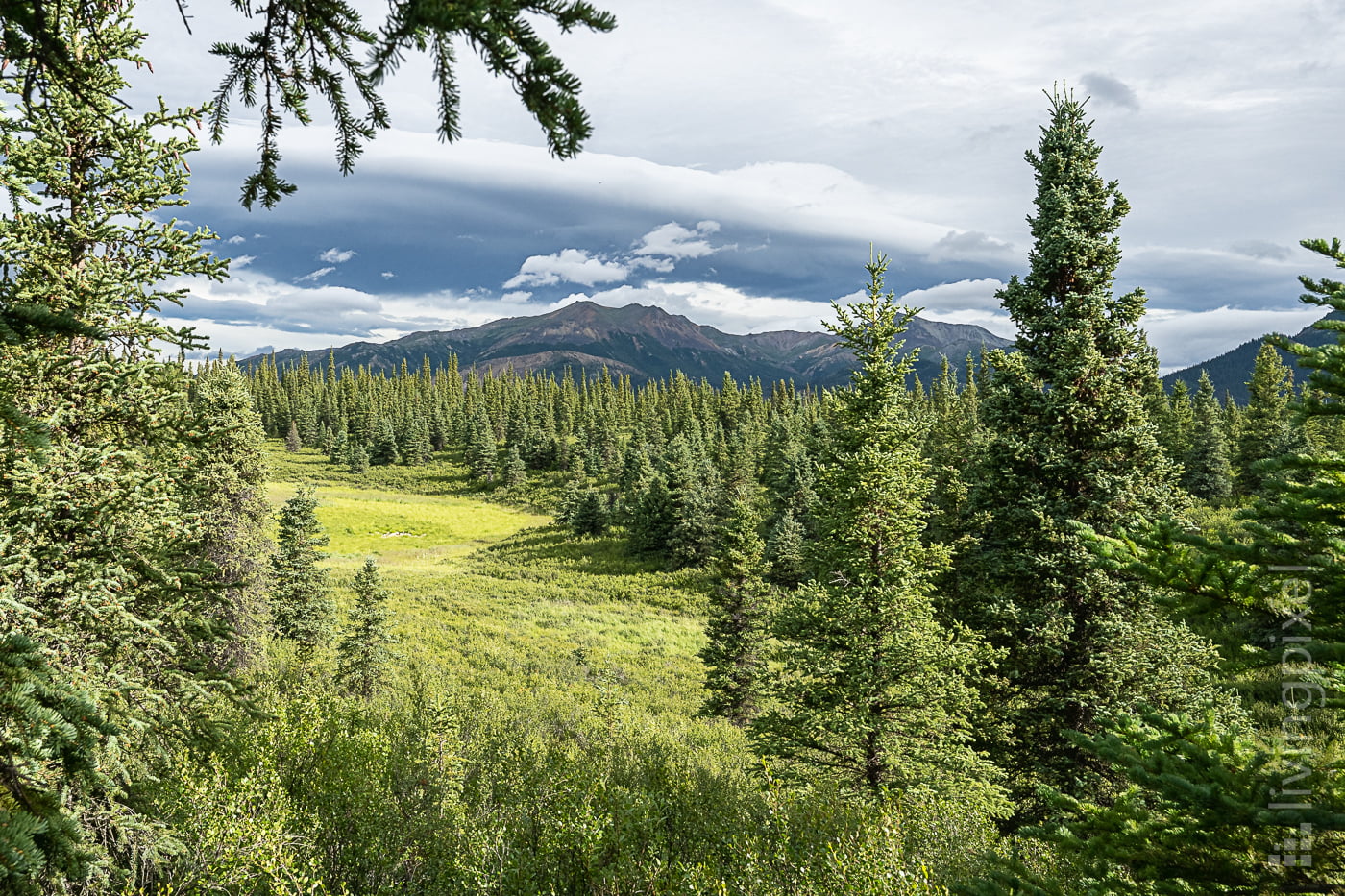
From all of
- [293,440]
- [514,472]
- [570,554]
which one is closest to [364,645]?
[570,554]

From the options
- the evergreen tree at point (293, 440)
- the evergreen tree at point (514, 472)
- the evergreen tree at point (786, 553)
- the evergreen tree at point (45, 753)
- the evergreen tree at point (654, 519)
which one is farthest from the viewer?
the evergreen tree at point (293, 440)

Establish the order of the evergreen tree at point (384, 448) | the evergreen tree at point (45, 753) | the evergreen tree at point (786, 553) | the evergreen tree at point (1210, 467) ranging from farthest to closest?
the evergreen tree at point (384, 448) → the evergreen tree at point (1210, 467) → the evergreen tree at point (786, 553) → the evergreen tree at point (45, 753)

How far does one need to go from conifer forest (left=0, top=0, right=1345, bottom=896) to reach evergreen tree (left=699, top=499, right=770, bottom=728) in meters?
0.11

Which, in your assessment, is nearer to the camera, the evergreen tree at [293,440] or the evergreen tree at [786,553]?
the evergreen tree at [786,553]

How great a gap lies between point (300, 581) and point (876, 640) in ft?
59.4

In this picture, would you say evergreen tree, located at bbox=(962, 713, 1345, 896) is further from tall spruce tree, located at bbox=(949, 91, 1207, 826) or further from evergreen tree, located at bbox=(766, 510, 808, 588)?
evergreen tree, located at bbox=(766, 510, 808, 588)

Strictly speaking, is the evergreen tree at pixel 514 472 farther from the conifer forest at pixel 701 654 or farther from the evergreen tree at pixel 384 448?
the conifer forest at pixel 701 654

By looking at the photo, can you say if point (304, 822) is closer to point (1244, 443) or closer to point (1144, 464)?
point (1144, 464)

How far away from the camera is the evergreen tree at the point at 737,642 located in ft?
62.1

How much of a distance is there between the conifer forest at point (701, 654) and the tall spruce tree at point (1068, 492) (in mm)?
68

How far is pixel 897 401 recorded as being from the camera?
1207cm

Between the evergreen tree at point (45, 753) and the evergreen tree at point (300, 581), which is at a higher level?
the evergreen tree at point (45, 753)

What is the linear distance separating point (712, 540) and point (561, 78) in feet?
147

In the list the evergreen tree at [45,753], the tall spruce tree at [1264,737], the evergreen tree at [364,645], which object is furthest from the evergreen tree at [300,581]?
the tall spruce tree at [1264,737]
